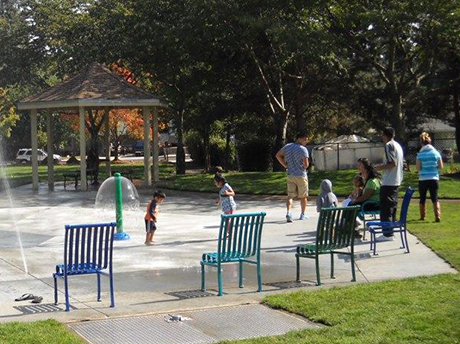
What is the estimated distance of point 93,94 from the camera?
27.1 m

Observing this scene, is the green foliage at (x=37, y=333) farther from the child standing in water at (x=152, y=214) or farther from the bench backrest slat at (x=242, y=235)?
the child standing in water at (x=152, y=214)

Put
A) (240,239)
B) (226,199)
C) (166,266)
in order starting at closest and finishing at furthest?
(240,239)
(166,266)
(226,199)

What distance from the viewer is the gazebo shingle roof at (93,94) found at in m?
Result: 26.8

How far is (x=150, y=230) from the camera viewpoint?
577 inches

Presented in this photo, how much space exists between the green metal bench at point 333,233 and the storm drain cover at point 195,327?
72.8 inches

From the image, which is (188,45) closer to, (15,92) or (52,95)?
(52,95)

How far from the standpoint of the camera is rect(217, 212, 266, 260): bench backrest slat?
10.2m

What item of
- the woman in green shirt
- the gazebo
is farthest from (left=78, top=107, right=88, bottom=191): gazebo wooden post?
the woman in green shirt

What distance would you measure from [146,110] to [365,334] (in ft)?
70.6

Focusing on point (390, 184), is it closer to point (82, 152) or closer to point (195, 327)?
point (195, 327)

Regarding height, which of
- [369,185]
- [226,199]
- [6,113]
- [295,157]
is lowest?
[226,199]

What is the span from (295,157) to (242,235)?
23.1ft

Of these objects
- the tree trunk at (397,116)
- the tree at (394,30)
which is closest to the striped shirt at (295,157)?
the tree at (394,30)

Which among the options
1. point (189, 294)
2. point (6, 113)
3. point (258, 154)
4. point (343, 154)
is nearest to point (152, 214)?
point (189, 294)
